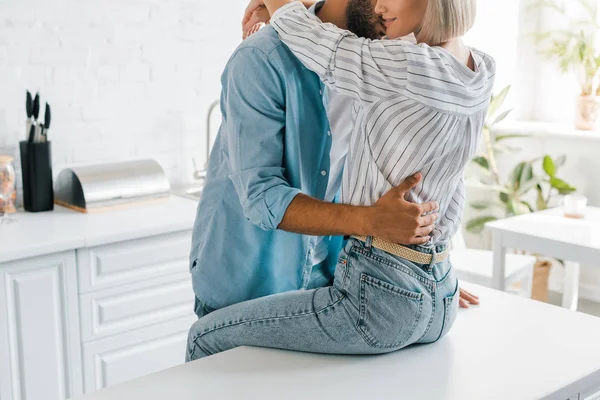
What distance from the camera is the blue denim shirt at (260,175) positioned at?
1333 millimetres

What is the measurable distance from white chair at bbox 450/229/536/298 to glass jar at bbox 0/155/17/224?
1747 mm

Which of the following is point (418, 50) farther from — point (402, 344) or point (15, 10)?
point (15, 10)

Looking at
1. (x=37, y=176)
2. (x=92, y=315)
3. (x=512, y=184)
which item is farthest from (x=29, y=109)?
(x=512, y=184)

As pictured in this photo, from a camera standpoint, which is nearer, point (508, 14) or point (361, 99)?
point (361, 99)

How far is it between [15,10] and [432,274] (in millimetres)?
1912

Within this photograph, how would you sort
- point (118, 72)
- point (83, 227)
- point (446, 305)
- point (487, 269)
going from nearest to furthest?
point (446, 305) → point (83, 227) → point (118, 72) → point (487, 269)

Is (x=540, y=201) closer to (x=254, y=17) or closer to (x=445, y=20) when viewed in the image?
(x=254, y=17)

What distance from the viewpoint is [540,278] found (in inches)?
146

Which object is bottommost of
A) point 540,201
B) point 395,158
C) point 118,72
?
point 540,201

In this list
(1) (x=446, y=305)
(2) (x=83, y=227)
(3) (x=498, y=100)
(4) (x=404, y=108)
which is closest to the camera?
(4) (x=404, y=108)

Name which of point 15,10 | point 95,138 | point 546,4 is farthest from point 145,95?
point 546,4

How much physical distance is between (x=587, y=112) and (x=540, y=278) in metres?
0.88

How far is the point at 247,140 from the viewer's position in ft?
4.38

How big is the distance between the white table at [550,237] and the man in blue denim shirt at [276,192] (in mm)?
1341
